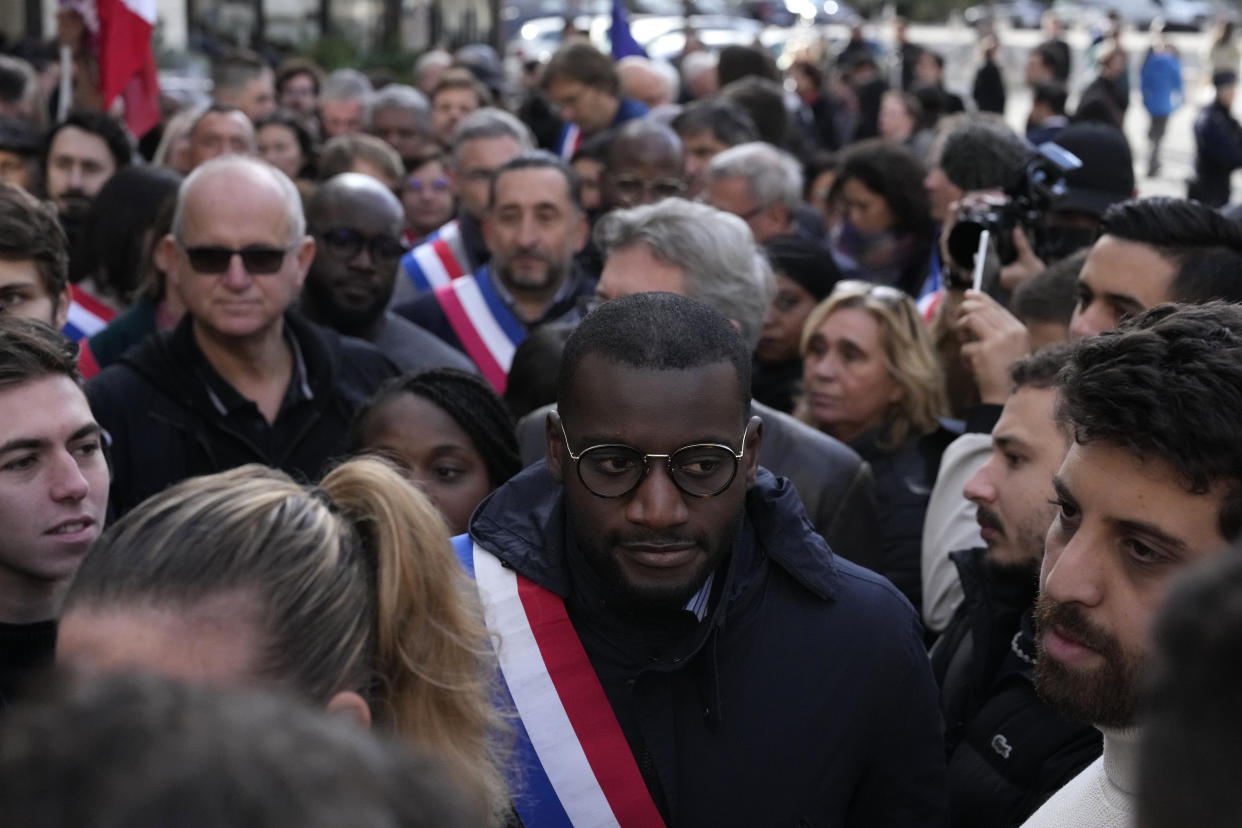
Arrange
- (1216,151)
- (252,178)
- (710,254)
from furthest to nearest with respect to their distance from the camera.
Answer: (1216,151)
(252,178)
(710,254)

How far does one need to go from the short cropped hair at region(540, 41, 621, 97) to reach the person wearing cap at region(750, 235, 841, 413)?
4.30 meters

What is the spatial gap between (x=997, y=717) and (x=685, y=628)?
0.81m

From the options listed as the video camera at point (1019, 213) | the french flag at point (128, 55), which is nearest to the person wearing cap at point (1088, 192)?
the video camera at point (1019, 213)

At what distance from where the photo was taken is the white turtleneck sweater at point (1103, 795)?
2.12 m

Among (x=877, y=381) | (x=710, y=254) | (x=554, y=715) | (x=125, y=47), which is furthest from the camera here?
(x=125, y=47)

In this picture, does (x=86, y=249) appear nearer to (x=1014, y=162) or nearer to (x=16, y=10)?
(x=1014, y=162)

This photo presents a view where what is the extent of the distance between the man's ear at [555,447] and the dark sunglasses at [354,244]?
10.5ft

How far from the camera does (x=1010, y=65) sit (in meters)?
36.7

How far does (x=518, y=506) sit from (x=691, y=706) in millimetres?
505

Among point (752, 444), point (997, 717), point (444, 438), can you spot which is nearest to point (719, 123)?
point (444, 438)

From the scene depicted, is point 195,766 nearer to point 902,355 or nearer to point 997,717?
point 997,717

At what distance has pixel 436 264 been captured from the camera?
23.9 feet

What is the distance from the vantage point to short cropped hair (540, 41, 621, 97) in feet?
32.4

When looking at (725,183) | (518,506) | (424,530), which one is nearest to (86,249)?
(725,183)
